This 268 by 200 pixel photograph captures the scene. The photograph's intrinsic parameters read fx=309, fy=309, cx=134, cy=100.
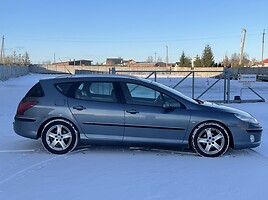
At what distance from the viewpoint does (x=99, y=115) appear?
5.55m

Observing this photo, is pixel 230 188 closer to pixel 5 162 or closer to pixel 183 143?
pixel 183 143

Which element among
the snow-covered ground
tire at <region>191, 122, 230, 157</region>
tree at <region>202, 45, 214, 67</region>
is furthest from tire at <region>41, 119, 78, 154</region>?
tree at <region>202, 45, 214, 67</region>

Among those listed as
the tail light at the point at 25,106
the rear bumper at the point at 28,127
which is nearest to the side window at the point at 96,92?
the tail light at the point at 25,106

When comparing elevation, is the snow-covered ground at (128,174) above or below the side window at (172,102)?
below

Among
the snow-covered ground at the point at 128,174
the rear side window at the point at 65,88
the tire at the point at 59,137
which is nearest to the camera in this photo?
the snow-covered ground at the point at 128,174

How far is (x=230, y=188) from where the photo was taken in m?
4.09

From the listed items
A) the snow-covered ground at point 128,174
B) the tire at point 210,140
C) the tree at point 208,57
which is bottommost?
the snow-covered ground at point 128,174

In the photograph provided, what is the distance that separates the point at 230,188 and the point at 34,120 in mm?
3530

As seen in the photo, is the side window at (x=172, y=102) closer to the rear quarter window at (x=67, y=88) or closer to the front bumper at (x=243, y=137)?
the front bumper at (x=243, y=137)

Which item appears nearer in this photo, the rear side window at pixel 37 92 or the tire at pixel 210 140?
the tire at pixel 210 140

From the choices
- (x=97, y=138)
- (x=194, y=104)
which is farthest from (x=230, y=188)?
(x=97, y=138)

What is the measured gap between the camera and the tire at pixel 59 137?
18.4ft

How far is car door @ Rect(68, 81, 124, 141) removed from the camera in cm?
554

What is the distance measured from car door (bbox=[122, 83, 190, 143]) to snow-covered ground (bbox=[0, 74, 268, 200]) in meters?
0.34
